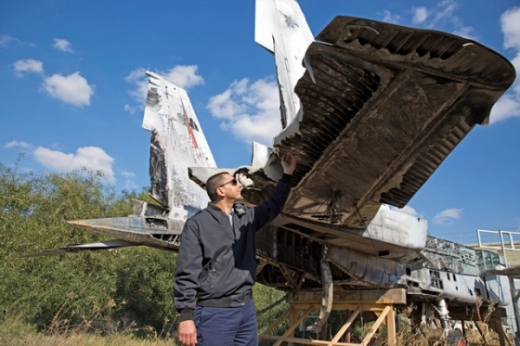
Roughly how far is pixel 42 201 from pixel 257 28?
15.2m

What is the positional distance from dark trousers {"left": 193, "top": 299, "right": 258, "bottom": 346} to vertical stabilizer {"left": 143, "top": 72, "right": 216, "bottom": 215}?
17.3ft

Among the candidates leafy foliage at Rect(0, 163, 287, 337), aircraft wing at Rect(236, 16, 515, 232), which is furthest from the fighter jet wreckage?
leafy foliage at Rect(0, 163, 287, 337)

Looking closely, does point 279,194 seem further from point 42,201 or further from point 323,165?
point 42,201

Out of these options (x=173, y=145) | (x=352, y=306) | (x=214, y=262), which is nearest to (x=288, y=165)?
(x=214, y=262)

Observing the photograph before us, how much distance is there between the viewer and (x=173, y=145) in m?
9.23

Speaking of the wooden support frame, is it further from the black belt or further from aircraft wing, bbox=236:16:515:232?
the black belt

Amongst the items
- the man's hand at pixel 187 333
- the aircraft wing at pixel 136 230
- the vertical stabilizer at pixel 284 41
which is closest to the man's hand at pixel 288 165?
the man's hand at pixel 187 333

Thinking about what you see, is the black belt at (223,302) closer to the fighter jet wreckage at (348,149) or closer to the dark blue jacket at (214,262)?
the dark blue jacket at (214,262)

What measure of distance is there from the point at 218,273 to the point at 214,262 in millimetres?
82

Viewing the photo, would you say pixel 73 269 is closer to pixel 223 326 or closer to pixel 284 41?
pixel 284 41

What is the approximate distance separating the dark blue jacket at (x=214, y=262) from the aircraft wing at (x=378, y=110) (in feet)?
5.99

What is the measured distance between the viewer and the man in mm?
2594


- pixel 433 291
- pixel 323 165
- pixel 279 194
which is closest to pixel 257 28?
pixel 323 165

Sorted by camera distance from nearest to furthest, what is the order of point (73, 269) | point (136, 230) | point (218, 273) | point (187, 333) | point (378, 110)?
point (187, 333), point (218, 273), point (378, 110), point (136, 230), point (73, 269)
